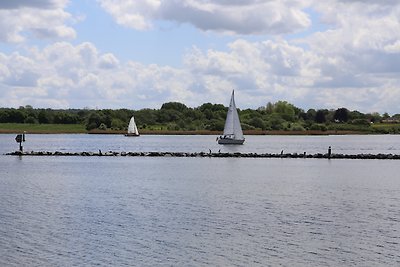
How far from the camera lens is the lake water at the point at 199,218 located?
31016mm

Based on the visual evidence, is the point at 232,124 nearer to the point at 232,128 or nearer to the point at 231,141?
the point at 232,128

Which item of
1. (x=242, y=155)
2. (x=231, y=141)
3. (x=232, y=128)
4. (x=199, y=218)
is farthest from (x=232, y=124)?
(x=199, y=218)

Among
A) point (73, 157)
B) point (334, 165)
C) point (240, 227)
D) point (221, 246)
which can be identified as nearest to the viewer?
point (221, 246)

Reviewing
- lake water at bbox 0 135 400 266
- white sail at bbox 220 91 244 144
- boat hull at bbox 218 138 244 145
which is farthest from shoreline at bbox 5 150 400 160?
boat hull at bbox 218 138 244 145

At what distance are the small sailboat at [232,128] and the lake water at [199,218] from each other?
51.4 meters

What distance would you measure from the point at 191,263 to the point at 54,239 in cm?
777

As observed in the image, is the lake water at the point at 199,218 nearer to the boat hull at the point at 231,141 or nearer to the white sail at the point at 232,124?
the white sail at the point at 232,124

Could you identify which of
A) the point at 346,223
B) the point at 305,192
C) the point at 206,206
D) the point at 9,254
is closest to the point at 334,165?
the point at 305,192

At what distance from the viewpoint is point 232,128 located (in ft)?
428

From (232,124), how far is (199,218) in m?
88.7

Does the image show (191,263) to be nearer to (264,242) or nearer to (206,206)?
(264,242)

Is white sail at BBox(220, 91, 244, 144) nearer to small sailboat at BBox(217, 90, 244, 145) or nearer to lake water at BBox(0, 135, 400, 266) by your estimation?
small sailboat at BBox(217, 90, 244, 145)

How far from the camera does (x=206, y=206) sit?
47094 mm

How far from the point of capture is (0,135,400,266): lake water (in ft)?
102
